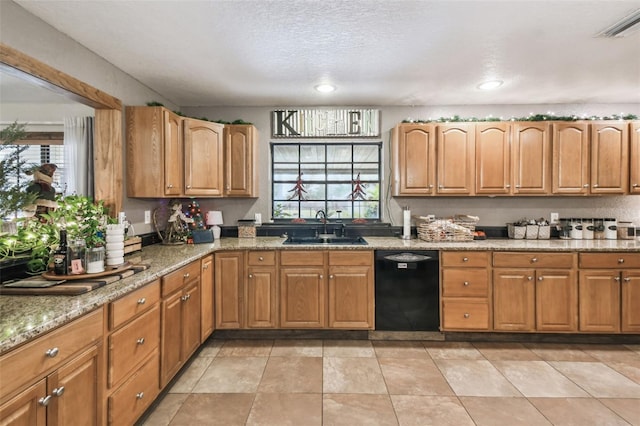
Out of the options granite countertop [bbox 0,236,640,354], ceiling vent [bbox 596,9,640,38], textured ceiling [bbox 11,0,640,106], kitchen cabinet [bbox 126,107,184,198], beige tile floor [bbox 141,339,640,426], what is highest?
textured ceiling [bbox 11,0,640,106]

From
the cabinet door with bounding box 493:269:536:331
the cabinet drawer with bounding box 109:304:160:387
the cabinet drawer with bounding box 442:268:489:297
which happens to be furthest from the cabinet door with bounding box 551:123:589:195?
the cabinet drawer with bounding box 109:304:160:387

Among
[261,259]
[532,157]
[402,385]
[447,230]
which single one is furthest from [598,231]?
[261,259]

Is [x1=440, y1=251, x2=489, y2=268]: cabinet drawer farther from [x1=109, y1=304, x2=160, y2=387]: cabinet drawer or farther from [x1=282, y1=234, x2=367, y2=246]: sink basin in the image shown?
[x1=109, y1=304, x2=160, y2=387]: cabinet drawer

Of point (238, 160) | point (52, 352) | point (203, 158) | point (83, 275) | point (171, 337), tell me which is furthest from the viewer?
point (238, 160)

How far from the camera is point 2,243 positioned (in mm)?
1837

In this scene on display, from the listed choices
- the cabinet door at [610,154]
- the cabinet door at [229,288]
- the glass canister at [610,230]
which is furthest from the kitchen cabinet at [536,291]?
Result: the cabinet door at [229,288]

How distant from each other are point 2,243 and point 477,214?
4155 millimetres

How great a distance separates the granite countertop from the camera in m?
1.25

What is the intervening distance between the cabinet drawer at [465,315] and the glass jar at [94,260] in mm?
2793

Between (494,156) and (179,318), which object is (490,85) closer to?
(494,156)

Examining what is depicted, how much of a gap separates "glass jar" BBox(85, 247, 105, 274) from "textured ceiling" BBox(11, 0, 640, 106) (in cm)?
144

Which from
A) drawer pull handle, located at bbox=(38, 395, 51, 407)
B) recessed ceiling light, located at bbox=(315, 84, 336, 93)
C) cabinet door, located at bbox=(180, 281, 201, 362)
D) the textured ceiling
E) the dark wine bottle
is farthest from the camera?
recessed ceiling light, located at bbox=(315, 84, 336, 93)

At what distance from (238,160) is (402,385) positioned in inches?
106

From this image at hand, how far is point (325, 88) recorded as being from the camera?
3.28 metres
